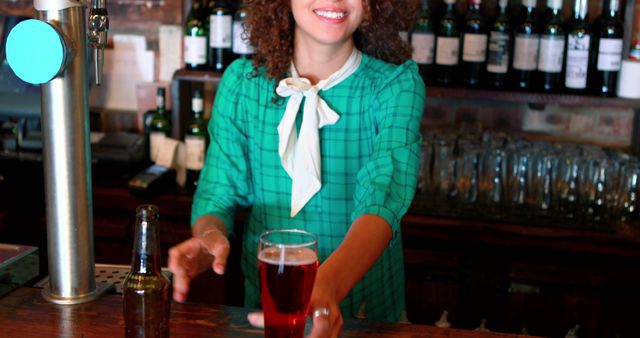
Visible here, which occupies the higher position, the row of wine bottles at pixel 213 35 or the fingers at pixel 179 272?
the row of wine bottles at pixel 213 35

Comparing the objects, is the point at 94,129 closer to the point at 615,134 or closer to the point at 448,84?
the point at 448,84

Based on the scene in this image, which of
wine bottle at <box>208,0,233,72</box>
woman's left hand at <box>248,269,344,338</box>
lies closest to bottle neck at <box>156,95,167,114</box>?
wine bottle at <box>208,0,233,72</box>

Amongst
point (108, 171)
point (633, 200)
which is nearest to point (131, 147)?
point (108, 171)

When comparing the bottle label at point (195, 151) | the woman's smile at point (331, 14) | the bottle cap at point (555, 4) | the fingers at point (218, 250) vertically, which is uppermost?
the bottle cap at point (555, 4)

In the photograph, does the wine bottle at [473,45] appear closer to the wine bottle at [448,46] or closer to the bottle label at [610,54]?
the wine bottle at [448,46]

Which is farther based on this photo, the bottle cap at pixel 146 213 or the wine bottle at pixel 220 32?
the wine bottle at pixel 220 32

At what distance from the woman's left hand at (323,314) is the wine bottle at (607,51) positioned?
1645 millimetres

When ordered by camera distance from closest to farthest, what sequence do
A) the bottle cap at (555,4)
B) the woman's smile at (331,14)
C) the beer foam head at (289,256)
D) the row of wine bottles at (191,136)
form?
the beer foam head at (289,256) < the woman's smile at (331,14) < the bottle cap at (555,4) < the row of wine bottles at (191,136)

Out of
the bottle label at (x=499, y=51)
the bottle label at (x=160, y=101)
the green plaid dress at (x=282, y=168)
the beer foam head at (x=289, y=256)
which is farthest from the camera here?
the bottle label at (x=160, y=101)

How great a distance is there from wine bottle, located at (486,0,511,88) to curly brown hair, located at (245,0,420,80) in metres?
0.82

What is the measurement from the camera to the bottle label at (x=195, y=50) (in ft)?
8.96

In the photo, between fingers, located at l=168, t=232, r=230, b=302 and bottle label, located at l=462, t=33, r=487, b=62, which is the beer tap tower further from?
bottle label, located at l=462, t=33, r=487, b=62

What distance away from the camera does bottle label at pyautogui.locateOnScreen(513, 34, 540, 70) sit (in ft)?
8.46

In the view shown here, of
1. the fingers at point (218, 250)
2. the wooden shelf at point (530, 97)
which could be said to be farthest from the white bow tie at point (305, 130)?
the wooden shelf at point (530, 97)
